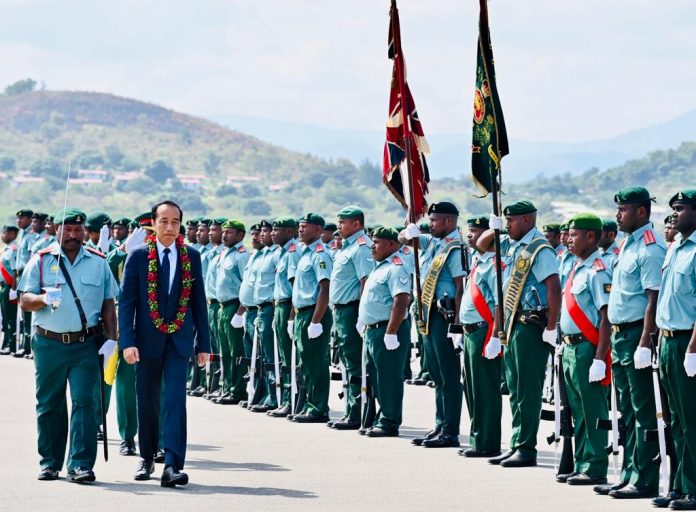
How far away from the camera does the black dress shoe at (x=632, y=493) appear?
36.6ft

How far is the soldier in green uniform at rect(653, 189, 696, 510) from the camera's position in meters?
10.5

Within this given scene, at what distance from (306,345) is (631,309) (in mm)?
6353

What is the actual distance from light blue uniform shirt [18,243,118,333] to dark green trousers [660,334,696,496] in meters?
4.45

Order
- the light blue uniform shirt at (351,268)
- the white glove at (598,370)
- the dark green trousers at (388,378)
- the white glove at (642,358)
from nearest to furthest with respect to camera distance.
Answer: the white glove at (642,358) < the white glove at (598,370) < the dark green trousers at (388,378) < the light blue uniform shirt at (351,268)

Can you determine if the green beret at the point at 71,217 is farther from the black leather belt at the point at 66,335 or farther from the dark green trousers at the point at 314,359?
the dark green trousers at the point at 314,359

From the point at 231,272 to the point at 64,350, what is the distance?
24.1 ft

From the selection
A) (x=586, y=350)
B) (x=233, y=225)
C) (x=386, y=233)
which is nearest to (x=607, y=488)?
(x=586, y=350)

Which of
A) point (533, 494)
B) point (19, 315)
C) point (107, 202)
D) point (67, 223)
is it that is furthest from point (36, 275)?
point (107, 202)

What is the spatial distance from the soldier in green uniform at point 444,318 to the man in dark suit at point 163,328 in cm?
335

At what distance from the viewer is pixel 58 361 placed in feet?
39.4

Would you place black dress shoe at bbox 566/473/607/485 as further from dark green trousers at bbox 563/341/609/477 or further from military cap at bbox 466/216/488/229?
military cap at bbox 466/216/488/229

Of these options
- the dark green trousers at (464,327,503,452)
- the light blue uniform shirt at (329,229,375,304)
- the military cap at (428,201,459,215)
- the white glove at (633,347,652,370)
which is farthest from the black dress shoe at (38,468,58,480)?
the light blue uniform shirt at (329,229,375,304)

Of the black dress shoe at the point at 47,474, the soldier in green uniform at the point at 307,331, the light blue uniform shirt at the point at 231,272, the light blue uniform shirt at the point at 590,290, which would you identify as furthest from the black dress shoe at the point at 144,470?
the light blue uniform shirt at the point at 231,272

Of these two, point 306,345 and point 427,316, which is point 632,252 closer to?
point 427,316
